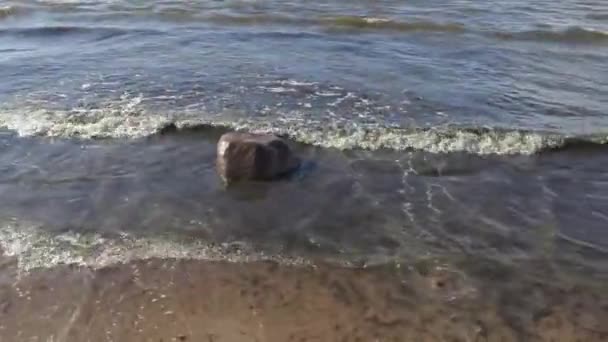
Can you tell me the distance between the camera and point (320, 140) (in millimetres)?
9414

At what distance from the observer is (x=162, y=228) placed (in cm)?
725

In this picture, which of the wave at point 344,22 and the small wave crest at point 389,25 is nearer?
the small wave crest at point 389,25

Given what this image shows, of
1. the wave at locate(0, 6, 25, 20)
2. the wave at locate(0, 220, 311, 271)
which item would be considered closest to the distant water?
the wave at locate(0, 220, 311, 271)

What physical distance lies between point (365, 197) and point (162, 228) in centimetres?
236

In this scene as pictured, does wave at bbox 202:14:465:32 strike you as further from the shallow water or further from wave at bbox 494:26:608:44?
wave at bbox 494:26:608:44

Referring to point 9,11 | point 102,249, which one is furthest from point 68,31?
point 102,249

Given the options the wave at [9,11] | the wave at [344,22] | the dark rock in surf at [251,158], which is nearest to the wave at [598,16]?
the wave at [344,22]

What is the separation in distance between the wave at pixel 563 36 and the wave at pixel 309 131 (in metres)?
6.01

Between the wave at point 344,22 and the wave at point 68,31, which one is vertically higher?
the wave at point 344,22

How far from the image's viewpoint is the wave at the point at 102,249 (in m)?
6.62

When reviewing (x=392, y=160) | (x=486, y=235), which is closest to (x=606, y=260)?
(x=486, y=235)

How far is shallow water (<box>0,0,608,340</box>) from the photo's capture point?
686cm

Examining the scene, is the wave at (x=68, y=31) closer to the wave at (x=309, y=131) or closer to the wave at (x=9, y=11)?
the wave at (x=9, y=11)

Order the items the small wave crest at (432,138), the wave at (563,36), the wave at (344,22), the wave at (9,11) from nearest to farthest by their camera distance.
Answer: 1. the small wave crest at (432,138)
2. the wave at (563,36)
3. the wave at (344,22)
4. the wave at (9,11)
